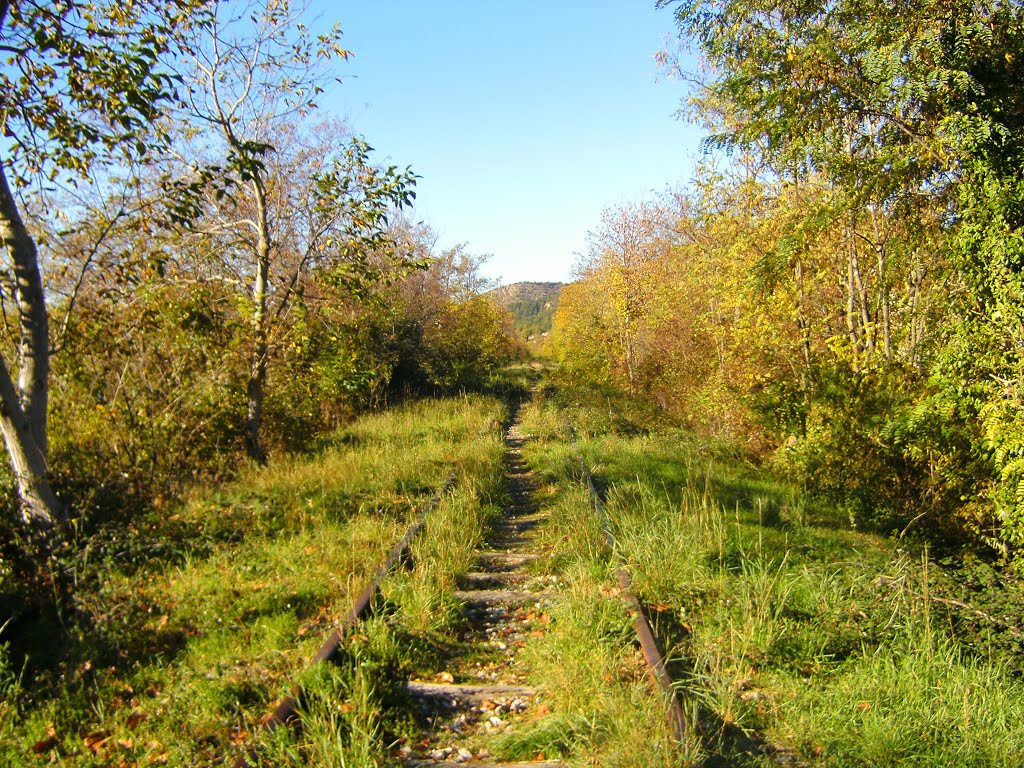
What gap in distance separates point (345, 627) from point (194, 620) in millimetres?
1525

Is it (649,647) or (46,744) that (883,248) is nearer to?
(649,647)

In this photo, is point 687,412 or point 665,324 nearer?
point 687,412

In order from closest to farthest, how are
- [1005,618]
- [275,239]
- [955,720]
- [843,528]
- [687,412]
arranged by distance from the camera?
[955,720], [1005,618], [843,528], [275,239], [687,412]

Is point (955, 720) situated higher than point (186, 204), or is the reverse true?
point (186, 204)

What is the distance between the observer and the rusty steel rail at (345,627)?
368cm

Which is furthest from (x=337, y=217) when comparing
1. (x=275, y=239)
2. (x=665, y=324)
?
(x=665, y=324)

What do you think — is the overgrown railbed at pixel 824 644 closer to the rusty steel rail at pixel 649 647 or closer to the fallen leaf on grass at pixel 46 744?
the rusty steel rail at pixel 649 647

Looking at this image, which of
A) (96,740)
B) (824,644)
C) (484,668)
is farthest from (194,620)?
(824,644)

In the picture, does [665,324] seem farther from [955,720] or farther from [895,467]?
[955,720]

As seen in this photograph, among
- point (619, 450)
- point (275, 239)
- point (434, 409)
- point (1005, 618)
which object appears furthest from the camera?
point (434, 409)

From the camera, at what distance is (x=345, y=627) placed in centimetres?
491

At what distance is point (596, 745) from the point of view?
11.4 feet

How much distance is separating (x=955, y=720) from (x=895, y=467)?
7.47 meters

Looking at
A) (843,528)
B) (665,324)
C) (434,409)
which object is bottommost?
(843,528)
